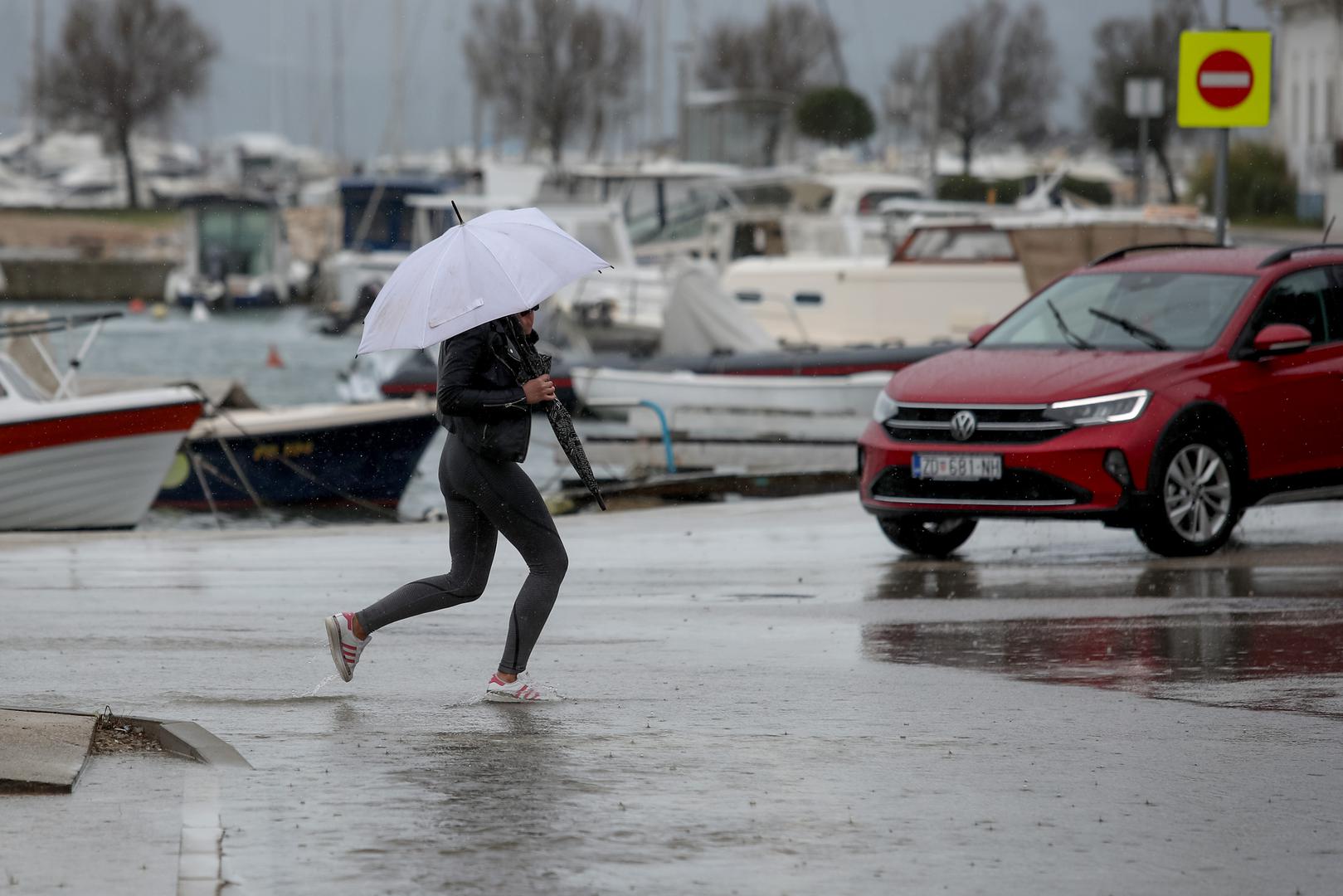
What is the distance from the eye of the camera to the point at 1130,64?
302ft

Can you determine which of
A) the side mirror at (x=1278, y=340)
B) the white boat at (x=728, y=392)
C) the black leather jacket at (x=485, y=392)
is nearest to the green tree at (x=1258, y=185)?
the white boat at (x=728, y=392)

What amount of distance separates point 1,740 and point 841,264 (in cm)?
2656

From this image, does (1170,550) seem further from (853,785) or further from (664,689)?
(853,785)

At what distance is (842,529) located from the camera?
1538 centimetres

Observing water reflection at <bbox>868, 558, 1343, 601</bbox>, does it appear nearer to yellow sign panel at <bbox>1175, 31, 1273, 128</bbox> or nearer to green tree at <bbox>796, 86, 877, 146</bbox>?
yellow sign panel at <bbox>1175, 31, 1273, 128</bbox>

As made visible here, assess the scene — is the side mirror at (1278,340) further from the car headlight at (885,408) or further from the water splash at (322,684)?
A: the water splash at (322,684)

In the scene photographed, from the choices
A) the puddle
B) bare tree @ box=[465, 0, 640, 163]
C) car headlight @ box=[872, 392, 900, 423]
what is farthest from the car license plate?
bare tree @ box=[465, 0, 640, 163]

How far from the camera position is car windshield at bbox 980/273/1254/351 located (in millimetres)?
13055

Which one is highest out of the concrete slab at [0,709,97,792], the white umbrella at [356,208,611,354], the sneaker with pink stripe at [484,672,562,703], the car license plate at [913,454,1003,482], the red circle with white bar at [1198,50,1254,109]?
the red circle with white bar at [1198,50,1254,109]

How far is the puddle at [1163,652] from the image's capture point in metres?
8.59

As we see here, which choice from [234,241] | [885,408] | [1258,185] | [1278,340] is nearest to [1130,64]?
[1258,185]

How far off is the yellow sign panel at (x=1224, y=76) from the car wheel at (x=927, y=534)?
509 cm

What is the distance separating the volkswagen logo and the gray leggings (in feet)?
15.5

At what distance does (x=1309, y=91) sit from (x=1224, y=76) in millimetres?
61116
